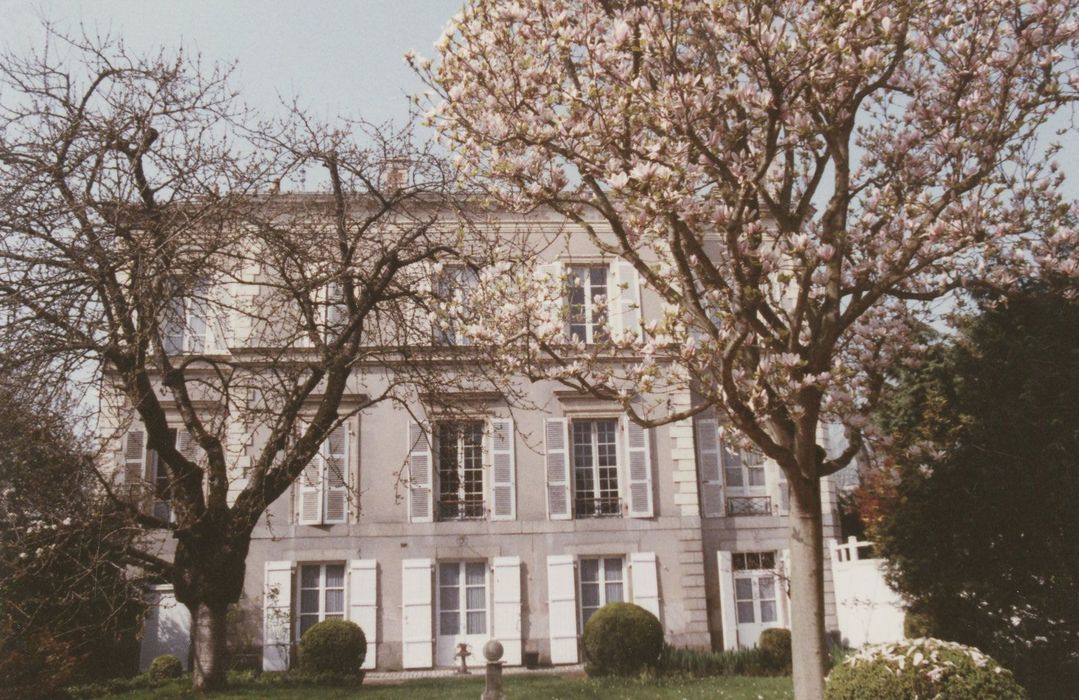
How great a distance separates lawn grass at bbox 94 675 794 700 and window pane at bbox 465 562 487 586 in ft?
12.2

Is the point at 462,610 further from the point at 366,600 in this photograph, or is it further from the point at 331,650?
the point at 331,650

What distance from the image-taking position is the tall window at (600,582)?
56.5 feet

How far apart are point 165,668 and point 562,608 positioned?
22.1 feet

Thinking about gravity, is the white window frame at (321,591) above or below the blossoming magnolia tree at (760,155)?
below

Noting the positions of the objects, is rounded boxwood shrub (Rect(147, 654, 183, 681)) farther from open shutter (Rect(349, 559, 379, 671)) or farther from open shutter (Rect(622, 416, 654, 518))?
open shutter (Rect(622, 416, 654, 518))

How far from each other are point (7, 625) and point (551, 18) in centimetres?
857

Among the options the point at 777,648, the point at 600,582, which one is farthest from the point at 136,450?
the point at 777,648

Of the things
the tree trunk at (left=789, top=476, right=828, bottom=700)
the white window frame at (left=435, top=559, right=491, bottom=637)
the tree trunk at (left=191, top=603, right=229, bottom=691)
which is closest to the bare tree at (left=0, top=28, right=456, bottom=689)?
the tree trunk at (left=191, top=603, right=229, bottom=691)

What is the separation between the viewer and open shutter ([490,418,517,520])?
1731cm

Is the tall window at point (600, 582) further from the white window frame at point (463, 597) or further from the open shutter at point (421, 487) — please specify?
the open shutter at point (421, 487)

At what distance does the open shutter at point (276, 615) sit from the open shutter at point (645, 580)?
6.19 metres

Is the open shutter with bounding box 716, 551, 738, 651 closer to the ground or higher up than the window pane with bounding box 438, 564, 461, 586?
closer to the ground

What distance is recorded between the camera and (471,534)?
17.2 metres

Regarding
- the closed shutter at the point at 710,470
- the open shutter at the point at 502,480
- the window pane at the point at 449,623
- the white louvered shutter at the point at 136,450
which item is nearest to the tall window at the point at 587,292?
the open shutter at the point at 502,480
